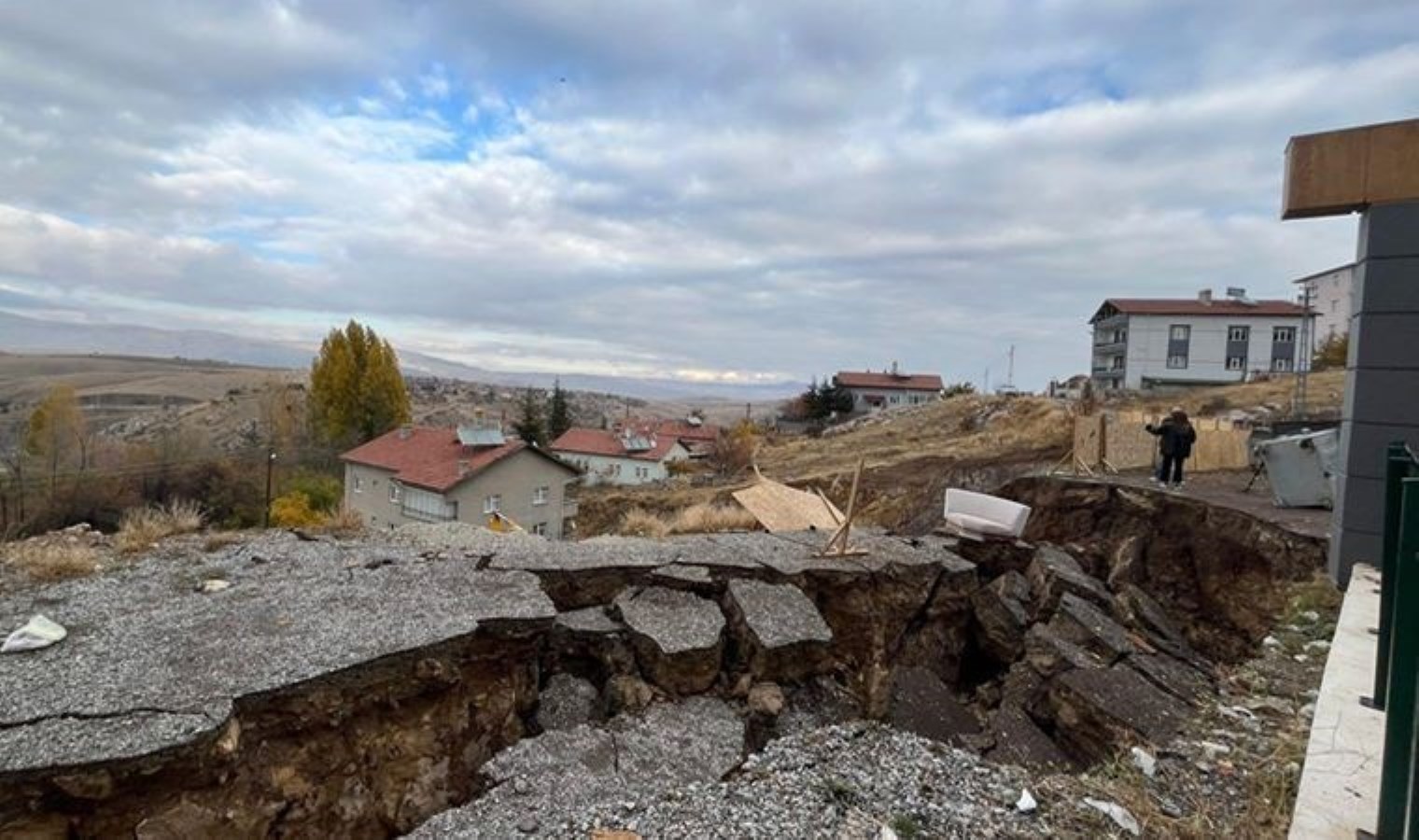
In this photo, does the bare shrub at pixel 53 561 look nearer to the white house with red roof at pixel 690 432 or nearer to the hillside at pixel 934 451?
the hillside at pixel 934 451

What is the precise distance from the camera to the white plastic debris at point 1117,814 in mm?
2564

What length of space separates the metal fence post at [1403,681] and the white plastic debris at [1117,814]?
83 cm

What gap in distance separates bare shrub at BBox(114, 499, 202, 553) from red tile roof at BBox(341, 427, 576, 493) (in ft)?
56.3

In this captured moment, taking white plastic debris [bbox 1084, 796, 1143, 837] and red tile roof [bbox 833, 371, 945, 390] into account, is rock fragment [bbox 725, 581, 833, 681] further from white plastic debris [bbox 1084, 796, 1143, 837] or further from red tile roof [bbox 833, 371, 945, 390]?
red tile roof [bbox 833, 371, 945, 390]

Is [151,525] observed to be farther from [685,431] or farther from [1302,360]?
[685,431]

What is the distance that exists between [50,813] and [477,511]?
21318 mm

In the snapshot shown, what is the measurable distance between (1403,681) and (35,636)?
5265 millimetres

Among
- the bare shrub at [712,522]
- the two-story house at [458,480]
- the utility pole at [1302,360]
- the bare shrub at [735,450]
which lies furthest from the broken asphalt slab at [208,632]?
the bare shrub at [735,450]

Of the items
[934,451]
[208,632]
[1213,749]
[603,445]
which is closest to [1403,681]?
[1213,749]

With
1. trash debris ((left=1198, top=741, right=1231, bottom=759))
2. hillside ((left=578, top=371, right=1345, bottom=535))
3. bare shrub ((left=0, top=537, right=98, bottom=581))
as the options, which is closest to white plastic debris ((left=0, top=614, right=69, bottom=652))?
bare shrub ((left=0, top=537, right=98, bottom=581))

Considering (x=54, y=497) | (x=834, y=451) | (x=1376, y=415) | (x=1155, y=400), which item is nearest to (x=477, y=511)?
(x=834, y=451)

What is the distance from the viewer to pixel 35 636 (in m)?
3.29

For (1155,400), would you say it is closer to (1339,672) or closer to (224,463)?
(1339,672)

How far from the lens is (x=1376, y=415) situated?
476 centimetres
